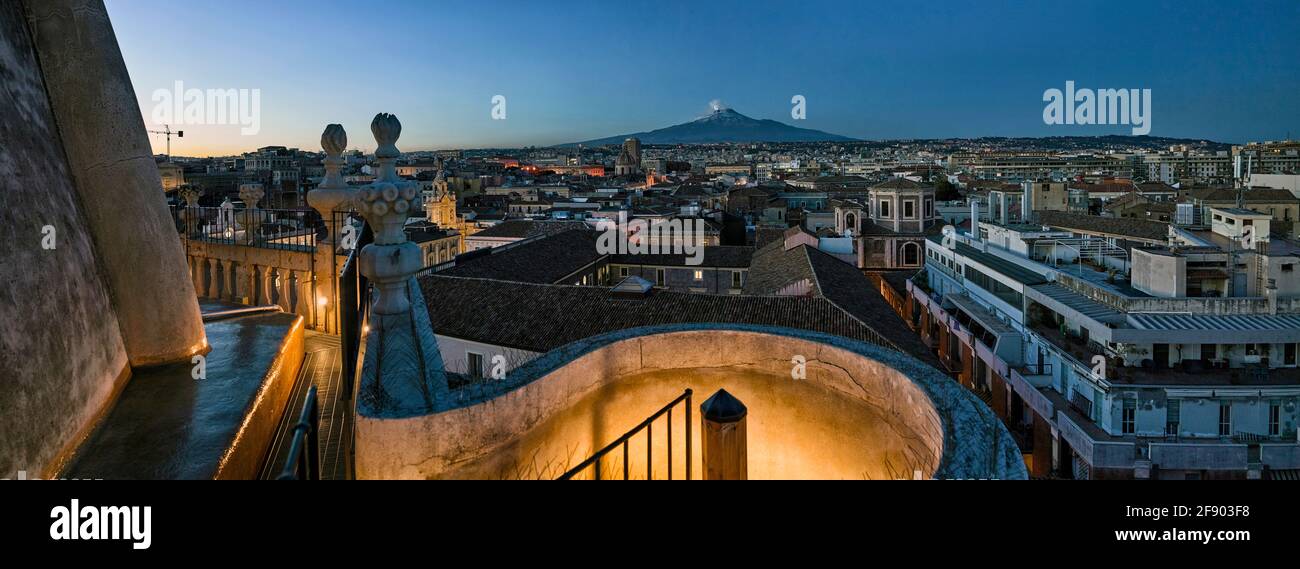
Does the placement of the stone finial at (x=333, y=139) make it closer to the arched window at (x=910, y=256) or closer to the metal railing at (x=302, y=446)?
the metal railing at (x=302, y=446)

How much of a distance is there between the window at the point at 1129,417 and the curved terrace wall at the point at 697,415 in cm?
2241

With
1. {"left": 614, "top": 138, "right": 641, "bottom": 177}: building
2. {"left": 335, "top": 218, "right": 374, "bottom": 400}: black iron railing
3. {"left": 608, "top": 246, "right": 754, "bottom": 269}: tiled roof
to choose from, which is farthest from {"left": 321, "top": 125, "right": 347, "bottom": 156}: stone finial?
{"left": 614, "top": 138, "right": 641, "bottom": 177}: building

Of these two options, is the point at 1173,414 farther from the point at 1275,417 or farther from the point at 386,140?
the point at 386,140

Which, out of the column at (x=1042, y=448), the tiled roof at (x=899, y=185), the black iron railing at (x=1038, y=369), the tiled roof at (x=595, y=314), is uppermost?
the tiled roof at (x=899, y=185)

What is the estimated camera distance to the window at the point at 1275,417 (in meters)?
23.1

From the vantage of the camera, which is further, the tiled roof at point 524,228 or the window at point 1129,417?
the tiled roof at point 524,228

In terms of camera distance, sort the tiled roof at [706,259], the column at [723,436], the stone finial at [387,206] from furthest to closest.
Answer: the tiled roof at [706,259] < the stone finial at [387,206] < the column at [723,436]

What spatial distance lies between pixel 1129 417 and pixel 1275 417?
15.5ft

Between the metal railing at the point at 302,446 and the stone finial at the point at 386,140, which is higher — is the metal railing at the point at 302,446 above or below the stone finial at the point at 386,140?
below

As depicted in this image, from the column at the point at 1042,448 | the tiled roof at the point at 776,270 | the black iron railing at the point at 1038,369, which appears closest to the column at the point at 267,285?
the tiled roof at the point at 776,270

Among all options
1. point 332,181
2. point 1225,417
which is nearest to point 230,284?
point 332,181
